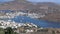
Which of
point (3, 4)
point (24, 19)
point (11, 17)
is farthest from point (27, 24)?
point (3, 4)

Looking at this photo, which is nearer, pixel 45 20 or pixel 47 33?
pixel 47 33

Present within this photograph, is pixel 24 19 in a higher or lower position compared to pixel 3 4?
lower

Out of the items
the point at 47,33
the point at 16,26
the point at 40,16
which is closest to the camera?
the point at 47,33

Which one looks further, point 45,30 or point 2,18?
point 2,18

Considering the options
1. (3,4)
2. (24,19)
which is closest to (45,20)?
(24,19)

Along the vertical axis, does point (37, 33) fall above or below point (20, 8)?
below

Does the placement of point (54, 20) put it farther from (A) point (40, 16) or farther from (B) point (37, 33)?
(B) point (37, 33)

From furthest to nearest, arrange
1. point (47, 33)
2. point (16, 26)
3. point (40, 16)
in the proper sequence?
point (40, 16) < point (16, 26) < point (47, 33)

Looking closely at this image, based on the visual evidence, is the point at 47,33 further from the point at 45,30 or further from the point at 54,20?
the point at 54,20
